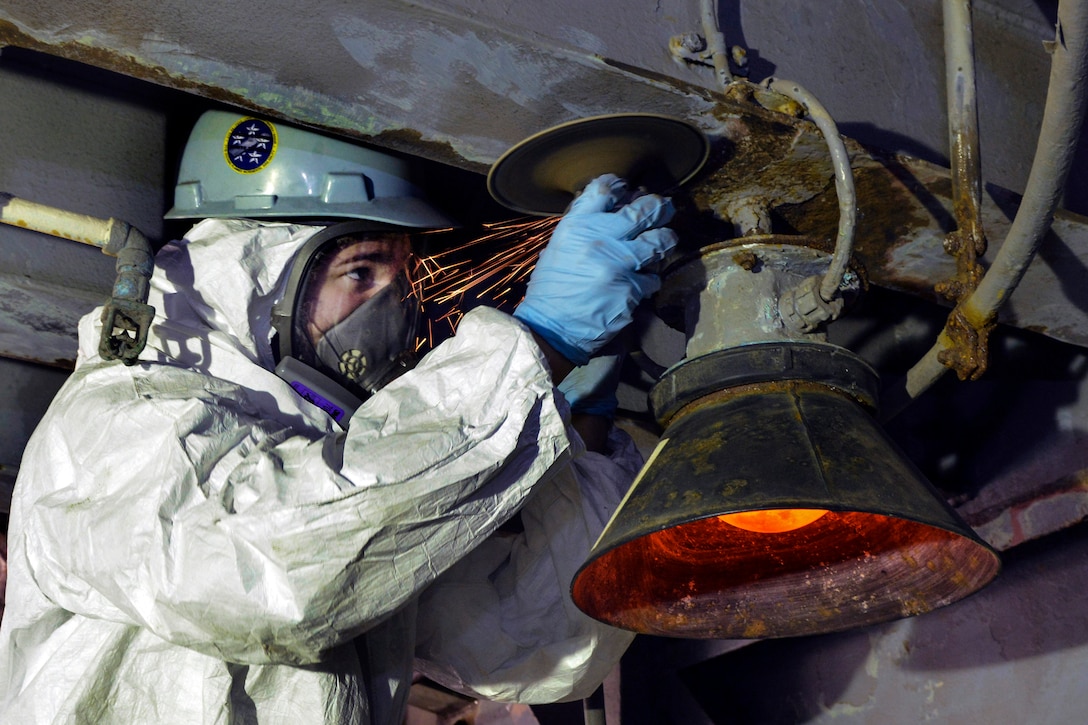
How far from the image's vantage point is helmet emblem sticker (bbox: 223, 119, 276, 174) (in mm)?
2193

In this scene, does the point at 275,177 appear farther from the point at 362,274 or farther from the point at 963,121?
the point at 963,121

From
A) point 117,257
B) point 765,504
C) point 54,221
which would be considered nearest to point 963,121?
A: point 765,504

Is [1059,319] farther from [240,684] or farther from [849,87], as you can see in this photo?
[240,684]

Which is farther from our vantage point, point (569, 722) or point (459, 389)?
point (569, 722)

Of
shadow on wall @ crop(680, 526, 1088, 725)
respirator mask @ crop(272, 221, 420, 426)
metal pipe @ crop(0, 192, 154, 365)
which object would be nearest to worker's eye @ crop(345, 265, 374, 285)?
respirator mask @ crop(272, 221, 420, 426)

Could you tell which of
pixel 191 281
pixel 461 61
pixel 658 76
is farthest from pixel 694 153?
pixel 191 281

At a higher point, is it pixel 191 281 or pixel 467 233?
pixel 191 281

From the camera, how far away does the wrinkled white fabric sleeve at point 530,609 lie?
1906mm

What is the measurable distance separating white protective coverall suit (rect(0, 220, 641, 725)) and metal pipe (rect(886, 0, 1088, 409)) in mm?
670

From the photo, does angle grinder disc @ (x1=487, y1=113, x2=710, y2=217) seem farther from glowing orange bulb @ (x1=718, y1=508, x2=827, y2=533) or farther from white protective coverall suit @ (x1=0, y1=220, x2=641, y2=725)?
glowing orange bulb @ (x1=718, y1=508, x2=827, y2=533)

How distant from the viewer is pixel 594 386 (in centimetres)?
221

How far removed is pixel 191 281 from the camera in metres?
1.95

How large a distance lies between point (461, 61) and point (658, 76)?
327 millimetres

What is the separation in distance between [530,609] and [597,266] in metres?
0.63
